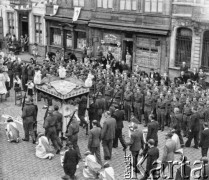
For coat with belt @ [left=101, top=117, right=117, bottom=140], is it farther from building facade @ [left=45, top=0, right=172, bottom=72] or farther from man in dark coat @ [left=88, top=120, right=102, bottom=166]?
building facade @ [left=45, top=0, right=172, bottom=72]

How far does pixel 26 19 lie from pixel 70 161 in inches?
1064

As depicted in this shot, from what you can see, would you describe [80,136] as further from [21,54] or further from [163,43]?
[21,54]

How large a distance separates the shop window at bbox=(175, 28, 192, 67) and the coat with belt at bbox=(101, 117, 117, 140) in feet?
40.7

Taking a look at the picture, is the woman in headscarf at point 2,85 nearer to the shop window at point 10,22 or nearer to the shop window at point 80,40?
the shop window at point 80,40

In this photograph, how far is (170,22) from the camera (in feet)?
88.0

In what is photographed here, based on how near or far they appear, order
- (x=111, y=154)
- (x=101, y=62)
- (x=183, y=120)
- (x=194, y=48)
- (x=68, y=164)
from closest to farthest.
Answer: (x=68, y=164) < (x=111, y=154) < (x=183, y=120) < (x=194, y=48) < (x=101, y=62)

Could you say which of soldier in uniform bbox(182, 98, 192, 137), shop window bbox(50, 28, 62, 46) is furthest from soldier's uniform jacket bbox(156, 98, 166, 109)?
shop window bbox(50, 28, 62, 46)

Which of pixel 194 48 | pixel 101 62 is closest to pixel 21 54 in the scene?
pixel 101 62

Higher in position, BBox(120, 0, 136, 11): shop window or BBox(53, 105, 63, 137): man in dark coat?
BBox(120, 0, 136, 11): shop window

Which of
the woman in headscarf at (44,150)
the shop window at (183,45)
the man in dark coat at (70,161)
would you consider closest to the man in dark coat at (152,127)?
the man in dark coat at (70,161)

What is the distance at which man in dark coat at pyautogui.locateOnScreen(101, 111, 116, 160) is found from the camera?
608 inches

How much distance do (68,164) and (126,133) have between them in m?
5.75

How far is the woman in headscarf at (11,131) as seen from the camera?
17.4 meters

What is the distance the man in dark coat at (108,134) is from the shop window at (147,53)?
13062mm
